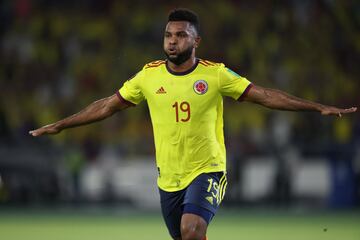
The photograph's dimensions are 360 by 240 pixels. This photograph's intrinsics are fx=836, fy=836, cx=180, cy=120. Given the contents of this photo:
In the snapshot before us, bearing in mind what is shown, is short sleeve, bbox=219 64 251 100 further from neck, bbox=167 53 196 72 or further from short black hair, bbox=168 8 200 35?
short black hair, bbox=168 8 200 35

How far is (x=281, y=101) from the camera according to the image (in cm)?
703

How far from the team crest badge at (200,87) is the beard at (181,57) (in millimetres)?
222

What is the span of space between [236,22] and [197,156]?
1369 cm

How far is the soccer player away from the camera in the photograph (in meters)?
6.99

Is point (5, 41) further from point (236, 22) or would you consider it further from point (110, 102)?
point (110, 102)

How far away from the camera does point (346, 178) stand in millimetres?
16578

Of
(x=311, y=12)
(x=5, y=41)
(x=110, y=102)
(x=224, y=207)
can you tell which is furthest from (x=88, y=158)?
(x=110, y=102)

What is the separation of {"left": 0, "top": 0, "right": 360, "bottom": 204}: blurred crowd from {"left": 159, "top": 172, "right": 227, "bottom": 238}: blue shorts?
32.0 ft

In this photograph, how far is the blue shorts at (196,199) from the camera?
6824 millimetres

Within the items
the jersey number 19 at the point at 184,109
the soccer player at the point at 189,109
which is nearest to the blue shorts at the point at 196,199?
the soccer player at the point at 189,109

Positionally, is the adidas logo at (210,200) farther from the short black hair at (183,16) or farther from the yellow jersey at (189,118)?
the short black hair at (183,16)

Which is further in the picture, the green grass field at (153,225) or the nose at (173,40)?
the green grass field at (153,225)

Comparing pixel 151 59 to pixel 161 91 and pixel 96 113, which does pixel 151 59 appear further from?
pixel 161 91

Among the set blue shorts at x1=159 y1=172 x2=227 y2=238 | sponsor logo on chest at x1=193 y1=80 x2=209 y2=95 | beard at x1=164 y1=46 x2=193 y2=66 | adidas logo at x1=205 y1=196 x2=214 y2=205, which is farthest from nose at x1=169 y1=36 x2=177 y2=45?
adidas logo at x1=205 y1=196 x2=214 y2=205
